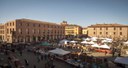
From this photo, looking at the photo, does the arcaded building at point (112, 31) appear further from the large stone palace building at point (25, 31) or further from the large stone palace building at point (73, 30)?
the large stone palace building at point (25, 31)

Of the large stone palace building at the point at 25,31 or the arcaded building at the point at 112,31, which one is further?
the arcaded building at the point at 112,31

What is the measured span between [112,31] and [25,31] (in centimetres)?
4064

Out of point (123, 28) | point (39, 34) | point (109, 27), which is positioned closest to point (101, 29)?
point (109, 27)

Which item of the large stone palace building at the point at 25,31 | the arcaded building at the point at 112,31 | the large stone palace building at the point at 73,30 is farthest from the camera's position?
the large stone palace building at the point at 73,30

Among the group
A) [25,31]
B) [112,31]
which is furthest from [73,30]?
[25,31]

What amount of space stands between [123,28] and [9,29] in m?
49.6

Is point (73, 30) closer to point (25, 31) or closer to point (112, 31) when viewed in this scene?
point (112, 31)

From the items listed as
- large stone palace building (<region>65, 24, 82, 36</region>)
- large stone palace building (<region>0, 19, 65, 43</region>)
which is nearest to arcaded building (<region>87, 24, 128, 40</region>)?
large stone palace building (<region>65, 24, 82, 36</region>)

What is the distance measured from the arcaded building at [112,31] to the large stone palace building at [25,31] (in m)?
22.0

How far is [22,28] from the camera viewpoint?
4728cm

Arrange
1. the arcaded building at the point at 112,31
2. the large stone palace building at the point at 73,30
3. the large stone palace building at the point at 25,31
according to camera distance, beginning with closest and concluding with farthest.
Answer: the large stone palace building at the point at 25,31 < the arcaded building at the point at 112,31 < the large stone palace building at the point at 73,30

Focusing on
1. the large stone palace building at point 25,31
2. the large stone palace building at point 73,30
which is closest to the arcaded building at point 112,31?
the large stone palace building at point 73,30

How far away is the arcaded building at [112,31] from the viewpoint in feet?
204

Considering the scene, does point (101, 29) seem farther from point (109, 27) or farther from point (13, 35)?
point (13, 35)
